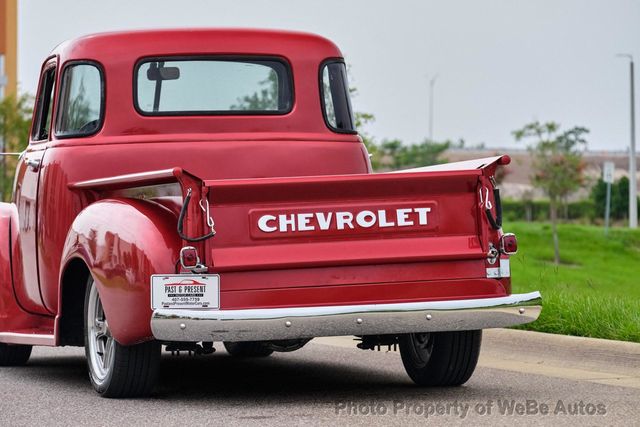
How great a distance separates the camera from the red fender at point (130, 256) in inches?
293

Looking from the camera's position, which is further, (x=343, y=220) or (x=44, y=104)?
(x=44, y=104)

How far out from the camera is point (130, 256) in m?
7.55

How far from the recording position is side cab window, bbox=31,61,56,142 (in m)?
9.92

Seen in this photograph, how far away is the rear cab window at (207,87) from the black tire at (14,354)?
2.29m

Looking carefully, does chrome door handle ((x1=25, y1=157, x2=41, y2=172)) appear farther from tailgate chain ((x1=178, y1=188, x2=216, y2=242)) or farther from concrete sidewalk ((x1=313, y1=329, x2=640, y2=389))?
concrete sidewalk ((x1=313, y1=329, x2=640, y2=389))

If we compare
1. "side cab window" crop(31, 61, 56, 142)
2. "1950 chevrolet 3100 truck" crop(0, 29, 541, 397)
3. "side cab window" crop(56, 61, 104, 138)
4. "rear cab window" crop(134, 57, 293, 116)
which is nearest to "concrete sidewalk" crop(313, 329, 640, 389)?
"1950 chevrolet 3100 truck" crop(0, 29, 541, 397)

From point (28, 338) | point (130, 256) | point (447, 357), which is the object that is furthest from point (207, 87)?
point (447, 357)

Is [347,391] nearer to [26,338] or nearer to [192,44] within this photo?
[26,338]

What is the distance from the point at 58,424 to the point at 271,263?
1.38 metres

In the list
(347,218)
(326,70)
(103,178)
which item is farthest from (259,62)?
(347,218)

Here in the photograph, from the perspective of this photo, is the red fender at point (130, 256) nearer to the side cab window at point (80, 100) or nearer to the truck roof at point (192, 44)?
the side cab window at point (80, 100)

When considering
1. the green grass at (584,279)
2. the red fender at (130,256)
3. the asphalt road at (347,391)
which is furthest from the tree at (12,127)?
the red fender at (130,256)

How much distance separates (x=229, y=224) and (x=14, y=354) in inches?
145

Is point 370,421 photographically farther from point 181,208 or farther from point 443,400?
point 181,208
